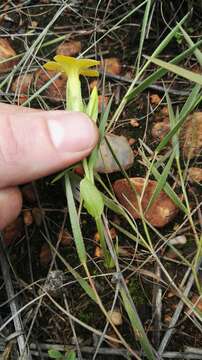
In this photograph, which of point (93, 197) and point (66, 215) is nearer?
point (93, 197)

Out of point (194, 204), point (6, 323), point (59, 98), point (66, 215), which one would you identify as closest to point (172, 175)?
point (194, 204)

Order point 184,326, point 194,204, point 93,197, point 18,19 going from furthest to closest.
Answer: point 18,19, point 194,204, point 184,326, point 93,197

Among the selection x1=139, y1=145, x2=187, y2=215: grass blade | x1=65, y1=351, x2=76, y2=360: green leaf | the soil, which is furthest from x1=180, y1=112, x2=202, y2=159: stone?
x1=65, y1=351, x2=76, y2=360: green leaf

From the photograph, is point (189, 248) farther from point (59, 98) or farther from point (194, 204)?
point (59, 98)

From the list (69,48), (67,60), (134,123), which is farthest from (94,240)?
(69,48)

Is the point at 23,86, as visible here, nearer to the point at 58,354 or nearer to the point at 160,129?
the point at 160,129

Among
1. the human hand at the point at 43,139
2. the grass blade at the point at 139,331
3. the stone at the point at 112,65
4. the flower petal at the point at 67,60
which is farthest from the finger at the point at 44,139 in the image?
the stone at the point at 112,65

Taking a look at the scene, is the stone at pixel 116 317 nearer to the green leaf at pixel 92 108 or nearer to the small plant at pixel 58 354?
the small plant at pixel 58 354

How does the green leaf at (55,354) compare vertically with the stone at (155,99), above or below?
below
